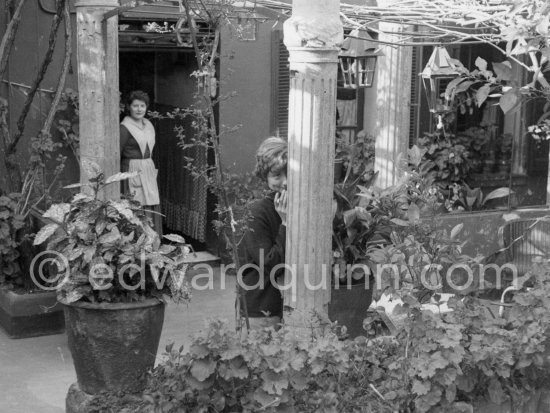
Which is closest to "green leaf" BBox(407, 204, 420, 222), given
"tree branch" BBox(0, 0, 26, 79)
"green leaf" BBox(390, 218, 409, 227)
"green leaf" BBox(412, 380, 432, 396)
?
"green leaf" BBox(390, 218, 409, 227)

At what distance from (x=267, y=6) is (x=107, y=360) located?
277 centimetres

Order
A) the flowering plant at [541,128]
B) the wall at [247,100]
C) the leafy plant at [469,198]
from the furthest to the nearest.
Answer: the leafy plant at [469,198] → the wall at [247,100] → the flowering plant at [541,128]

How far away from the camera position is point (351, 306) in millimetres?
5598

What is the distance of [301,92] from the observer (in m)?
4.80

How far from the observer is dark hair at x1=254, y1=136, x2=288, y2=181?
539cm

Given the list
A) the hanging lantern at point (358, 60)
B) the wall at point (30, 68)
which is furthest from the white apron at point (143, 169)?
the hanging lantern at point (358, 60)

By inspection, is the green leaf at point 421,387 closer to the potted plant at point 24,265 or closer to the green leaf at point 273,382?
the green leaf at point 273,382

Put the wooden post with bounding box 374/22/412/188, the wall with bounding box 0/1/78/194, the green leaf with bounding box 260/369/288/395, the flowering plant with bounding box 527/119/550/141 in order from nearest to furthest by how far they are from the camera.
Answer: the green leaf with bounding box 260/369/288/395 → the flowering plant with bounding box 527/119/550/141 → the wooden post with bounding box 374/22/412/188 → the wall with bounding box 0/1/78/194

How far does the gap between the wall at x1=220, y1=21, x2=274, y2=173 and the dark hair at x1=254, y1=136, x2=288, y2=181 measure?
4318 mm

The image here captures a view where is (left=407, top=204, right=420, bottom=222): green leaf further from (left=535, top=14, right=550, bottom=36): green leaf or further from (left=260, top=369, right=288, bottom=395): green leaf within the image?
(left=260, top=369, right=288, bottom=395): green leaf

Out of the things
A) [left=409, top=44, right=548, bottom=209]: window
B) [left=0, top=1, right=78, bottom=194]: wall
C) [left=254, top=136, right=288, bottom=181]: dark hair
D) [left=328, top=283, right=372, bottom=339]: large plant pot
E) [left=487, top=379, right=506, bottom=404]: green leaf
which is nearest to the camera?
[left=487, top=379, right=506, bottom=404]: green leaf

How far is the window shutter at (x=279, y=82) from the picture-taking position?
1001 centimetres

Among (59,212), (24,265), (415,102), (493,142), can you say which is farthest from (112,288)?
(493,142)

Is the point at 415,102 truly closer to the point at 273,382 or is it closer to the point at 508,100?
the point at 508,100
